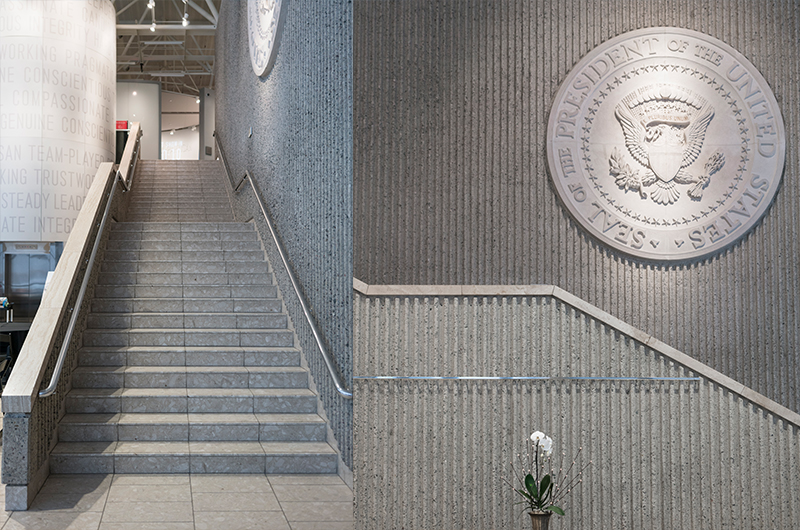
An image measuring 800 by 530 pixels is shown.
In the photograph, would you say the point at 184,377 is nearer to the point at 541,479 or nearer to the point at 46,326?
the point at 46,326

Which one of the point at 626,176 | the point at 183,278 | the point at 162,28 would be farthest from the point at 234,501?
the point at 162,28

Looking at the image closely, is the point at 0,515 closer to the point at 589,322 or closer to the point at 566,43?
the point at 589,322

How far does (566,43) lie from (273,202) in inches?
172

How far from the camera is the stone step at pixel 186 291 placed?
6.23m

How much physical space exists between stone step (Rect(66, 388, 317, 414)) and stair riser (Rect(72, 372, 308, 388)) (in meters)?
0.06

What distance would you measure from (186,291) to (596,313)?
13.9ft

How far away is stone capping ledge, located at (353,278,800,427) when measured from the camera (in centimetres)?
310

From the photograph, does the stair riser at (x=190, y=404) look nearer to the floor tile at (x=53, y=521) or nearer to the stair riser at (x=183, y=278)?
the floor tile at (x=53, y=521)

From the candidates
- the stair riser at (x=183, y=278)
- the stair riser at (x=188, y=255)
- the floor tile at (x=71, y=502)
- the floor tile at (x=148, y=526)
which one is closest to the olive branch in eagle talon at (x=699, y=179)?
the floor tile at (x=148, y=526)

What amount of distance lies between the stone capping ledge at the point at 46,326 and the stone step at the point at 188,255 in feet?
3.68

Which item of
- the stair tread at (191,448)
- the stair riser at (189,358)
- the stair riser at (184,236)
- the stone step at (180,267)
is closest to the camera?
the stair tread at (191,448)

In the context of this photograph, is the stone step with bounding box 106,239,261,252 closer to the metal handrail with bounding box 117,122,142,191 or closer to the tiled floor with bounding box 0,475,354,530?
the metal handrail with bounding box 117,122,142,191

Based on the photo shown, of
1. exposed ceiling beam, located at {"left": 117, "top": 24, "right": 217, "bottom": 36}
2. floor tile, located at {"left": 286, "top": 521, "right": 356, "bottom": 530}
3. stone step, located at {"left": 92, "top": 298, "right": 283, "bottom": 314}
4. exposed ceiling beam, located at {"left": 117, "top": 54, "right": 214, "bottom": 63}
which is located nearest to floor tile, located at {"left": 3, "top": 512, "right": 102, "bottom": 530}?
floor tile, located at {"left": 286, "top": 521, "right": 356, "bottom": 530}

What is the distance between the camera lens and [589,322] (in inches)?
126
